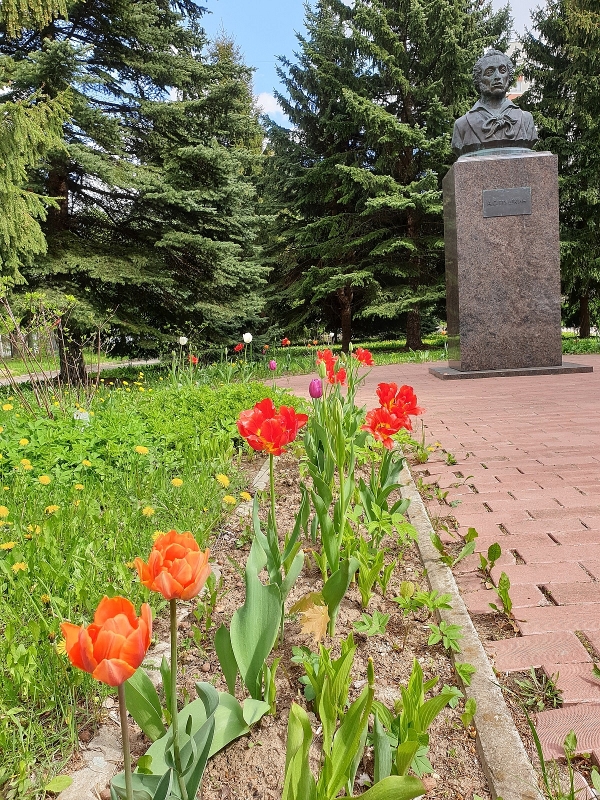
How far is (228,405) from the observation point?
482 centimetres

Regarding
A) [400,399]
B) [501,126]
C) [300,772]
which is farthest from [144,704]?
[501,126]

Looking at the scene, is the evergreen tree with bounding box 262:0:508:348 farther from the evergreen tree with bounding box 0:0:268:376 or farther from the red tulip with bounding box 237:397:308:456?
the red tulip with bounding box 237:397:308:456

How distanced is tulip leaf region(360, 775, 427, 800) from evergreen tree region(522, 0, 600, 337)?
13.9m

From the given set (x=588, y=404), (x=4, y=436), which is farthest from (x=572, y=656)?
(x=588, y=404)

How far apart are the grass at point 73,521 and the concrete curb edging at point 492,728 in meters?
0.92

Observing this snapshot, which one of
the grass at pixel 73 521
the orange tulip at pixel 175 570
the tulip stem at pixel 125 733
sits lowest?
the grass at pixel 73 521

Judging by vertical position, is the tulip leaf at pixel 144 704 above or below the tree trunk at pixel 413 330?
below

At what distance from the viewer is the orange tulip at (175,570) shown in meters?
0.87

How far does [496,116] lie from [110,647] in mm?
8389

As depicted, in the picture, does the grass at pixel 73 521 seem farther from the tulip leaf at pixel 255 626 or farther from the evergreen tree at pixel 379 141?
the evergreen tree at pixel 379 141

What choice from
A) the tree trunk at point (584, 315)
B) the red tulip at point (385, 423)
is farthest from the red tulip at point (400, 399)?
the tree trunk at point (584, 315)

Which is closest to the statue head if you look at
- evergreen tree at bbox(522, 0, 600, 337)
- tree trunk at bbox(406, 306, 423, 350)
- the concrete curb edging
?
evergreen tree at bbox(522, 0, 600, 337)

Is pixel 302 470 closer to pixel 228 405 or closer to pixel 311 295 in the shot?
pixel 228 405

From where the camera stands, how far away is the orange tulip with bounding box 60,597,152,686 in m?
0.73
